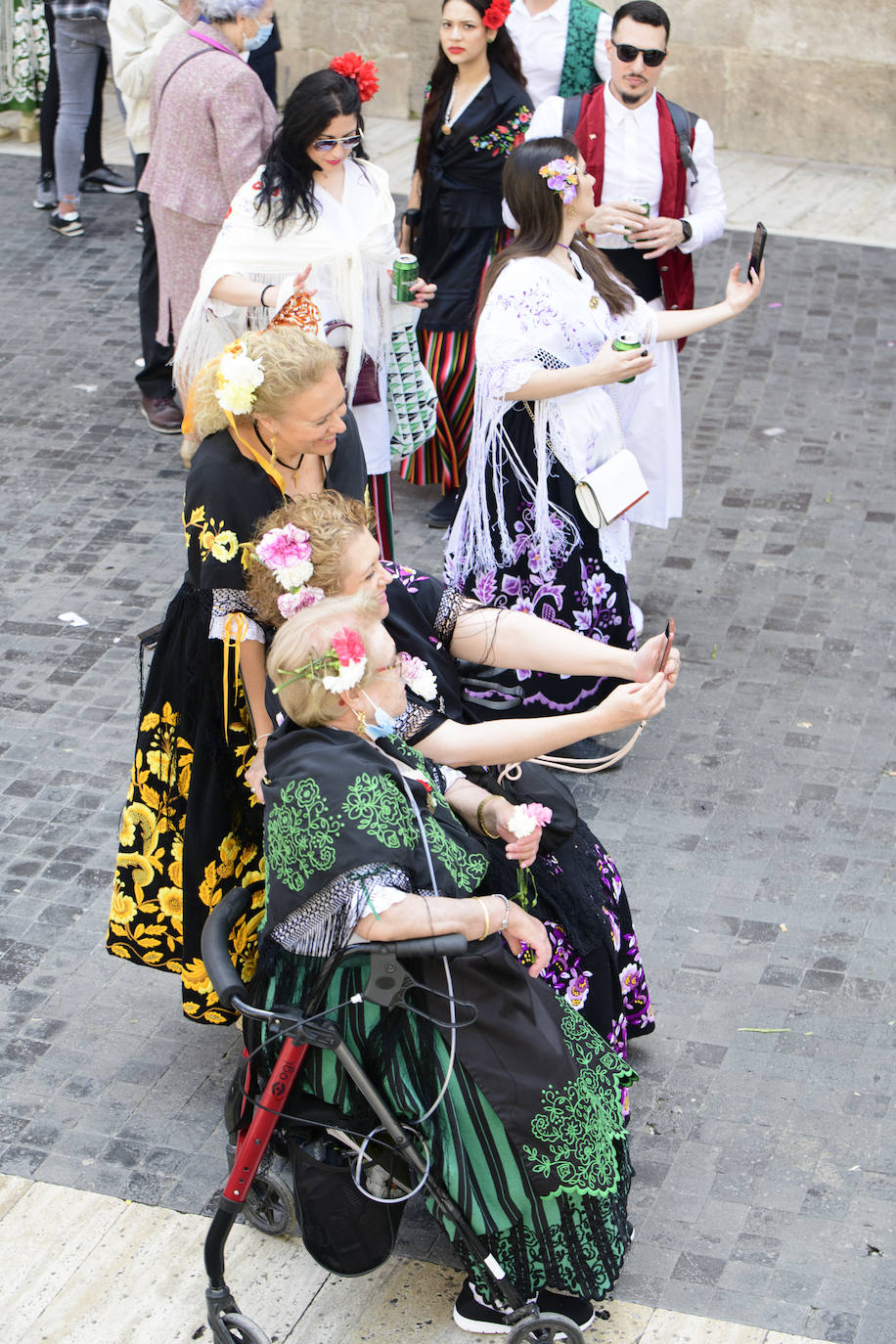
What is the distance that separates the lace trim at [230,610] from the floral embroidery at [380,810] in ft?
2.53

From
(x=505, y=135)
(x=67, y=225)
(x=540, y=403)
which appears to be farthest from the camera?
(x=67, y=225)

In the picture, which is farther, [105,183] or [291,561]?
[105,183]

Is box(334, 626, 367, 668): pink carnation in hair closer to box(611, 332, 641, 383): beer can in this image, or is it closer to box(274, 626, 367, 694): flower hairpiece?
box(274, 626, 367, 694): flower hairpiece

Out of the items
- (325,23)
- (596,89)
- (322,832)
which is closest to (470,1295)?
(322,832)

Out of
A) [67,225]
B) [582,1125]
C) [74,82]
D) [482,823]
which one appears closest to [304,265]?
[482,823]

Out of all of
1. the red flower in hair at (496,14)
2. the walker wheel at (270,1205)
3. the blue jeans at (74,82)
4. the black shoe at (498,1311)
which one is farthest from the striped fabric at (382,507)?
the blue jeans at (74,82)

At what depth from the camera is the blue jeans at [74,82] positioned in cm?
903

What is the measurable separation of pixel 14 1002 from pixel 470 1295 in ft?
5.25

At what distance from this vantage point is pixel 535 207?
473 cm

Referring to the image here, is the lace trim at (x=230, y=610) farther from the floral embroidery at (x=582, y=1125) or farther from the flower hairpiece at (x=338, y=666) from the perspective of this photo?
the floral embroidery at (x=582, y=1125)

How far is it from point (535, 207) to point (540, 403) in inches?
22.6

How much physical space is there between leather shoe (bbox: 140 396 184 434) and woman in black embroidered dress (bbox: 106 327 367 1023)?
12.6ft

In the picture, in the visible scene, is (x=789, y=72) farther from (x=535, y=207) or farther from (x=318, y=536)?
(x=318, y=536)

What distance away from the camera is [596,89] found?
19.3ft
